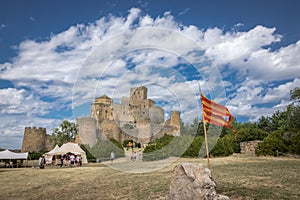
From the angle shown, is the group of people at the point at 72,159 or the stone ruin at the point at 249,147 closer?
the group of people at the point at 72,159

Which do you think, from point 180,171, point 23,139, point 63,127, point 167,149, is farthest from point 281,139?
point 23,139

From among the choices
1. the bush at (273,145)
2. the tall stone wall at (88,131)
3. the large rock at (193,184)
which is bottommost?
the large rock at (193,184)

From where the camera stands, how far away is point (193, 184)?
689 cm

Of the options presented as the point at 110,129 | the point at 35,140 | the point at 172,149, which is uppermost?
the point at 110,129

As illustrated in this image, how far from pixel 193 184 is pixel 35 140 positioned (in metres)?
50.9

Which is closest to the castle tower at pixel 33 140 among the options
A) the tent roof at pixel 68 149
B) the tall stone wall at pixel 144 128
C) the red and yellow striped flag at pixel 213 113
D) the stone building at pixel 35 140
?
the stone building at pixel 35 140

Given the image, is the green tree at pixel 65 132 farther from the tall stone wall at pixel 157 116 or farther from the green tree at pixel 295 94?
the green tree at pixel 295 94

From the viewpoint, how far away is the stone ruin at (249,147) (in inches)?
1196

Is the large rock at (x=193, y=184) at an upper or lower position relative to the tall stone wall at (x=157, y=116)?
lower

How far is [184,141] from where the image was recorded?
27500mm

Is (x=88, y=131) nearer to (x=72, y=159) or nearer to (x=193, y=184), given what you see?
(x=72, y=159)

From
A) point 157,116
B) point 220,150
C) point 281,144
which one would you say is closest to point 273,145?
point 281,144

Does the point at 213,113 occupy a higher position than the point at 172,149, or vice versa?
the point at 172,149

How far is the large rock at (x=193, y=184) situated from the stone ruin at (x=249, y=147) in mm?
25106
